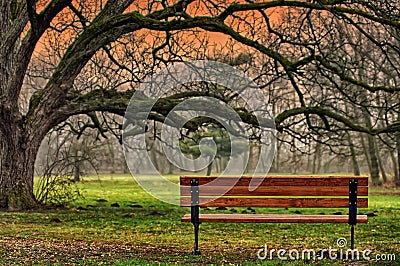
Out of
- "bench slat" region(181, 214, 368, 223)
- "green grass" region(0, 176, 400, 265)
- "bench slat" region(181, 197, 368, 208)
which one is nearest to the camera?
"green grass" region(0, 176, 400, 265)

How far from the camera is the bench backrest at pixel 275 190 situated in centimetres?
833

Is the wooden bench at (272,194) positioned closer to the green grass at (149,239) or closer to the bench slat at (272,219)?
the bench slat at (272,219)

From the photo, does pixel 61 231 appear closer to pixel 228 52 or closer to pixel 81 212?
pixel 81 212

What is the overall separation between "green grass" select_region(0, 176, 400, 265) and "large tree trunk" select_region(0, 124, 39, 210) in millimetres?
944

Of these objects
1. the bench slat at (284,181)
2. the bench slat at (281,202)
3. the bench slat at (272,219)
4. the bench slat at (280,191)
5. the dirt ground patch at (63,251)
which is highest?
the bench slat at (284,181)

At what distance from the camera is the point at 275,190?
27.7 ft

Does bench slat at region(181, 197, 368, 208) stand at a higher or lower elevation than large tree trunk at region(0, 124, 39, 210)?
lower

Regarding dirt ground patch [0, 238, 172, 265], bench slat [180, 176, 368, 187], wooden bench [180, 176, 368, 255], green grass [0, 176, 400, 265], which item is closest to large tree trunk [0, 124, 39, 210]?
green grass [0, 176, 400, 265]

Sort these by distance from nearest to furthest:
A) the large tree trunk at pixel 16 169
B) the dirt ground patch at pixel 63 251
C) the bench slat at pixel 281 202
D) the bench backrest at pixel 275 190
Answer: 1. the dirt ground patch at pixel 63 251
2. the bench backrest at pixel 275 190
3. the bench slat at pixel 281 202
4. the large tree trunk at pixel 16 169

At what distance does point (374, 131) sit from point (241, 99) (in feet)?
14.3

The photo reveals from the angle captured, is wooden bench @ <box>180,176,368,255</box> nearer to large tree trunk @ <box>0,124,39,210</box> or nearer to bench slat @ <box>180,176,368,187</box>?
bench slat @ <box>180,176,368,187</box>

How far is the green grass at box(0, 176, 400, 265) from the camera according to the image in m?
7.95

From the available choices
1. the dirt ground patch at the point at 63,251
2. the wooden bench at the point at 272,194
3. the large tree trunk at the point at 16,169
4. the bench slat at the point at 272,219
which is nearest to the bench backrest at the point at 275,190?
the wooden bench at the point at 272,194

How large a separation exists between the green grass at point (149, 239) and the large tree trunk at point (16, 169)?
94 cm
